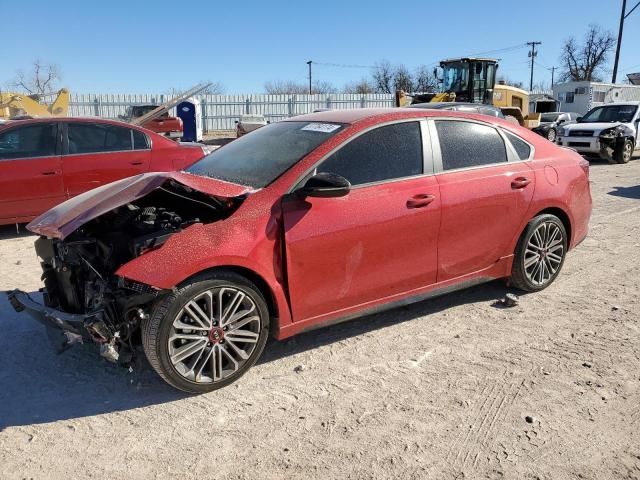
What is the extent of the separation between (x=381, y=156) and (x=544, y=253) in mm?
1916

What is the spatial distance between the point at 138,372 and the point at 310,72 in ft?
238

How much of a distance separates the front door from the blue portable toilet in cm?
2204

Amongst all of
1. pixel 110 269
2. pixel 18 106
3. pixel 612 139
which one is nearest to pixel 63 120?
pixel 110 269

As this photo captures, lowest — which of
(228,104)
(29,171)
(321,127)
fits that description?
(29,171)

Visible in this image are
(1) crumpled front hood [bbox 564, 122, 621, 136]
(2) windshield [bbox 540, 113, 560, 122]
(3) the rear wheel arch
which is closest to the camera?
(3) the rear wheel arch

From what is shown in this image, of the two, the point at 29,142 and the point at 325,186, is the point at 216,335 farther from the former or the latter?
the point at 29,142

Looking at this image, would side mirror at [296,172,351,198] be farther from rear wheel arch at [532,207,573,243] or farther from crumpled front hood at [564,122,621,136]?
crumpled front hood at [564,122,621,136]

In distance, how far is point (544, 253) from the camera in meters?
4.80

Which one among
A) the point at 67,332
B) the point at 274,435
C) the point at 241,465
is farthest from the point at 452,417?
the point at 67,332

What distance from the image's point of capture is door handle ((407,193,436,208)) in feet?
12.7

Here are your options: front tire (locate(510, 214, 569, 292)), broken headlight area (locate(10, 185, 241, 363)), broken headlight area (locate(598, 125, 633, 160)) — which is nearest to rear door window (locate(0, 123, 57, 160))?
broken headlight area (locate(10, 185, 241, 363))

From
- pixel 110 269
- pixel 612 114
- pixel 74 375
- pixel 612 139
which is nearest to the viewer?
pixel 110 269

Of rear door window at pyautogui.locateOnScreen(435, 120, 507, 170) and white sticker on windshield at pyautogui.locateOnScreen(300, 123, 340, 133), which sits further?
rear door window at pyautogui.locateOnScreen(435, 120, 507, 170)

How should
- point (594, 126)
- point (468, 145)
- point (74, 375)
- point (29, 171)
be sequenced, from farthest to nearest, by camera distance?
point (594, 126)
point (29, 171)
point (468, 145)
point (74, 375)
